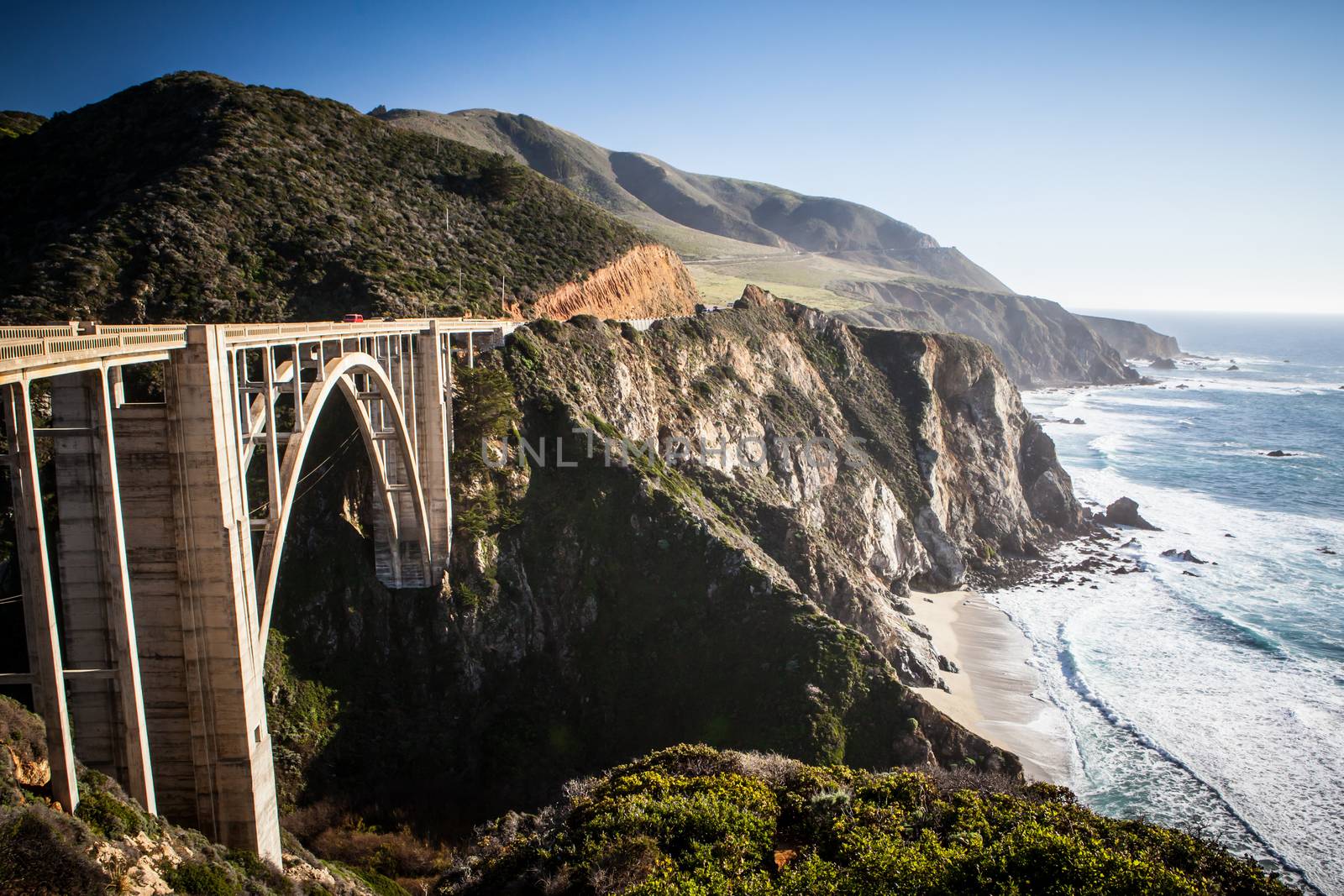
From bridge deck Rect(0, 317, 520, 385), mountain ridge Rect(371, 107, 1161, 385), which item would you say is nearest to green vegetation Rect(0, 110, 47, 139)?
bridge deck Rect(0, 317, 520, 385)

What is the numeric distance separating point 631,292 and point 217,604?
40.6 m

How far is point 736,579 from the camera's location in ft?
98.1

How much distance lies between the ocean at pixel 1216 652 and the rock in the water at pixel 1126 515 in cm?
144

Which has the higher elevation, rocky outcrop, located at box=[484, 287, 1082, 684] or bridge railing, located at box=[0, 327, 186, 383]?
bridge railing, located at box=[0, 327, 186, 383]

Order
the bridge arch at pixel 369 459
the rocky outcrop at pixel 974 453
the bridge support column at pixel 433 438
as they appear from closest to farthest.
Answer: the bridge arch at pixel 369 459
the bridge support column at pixel 433 438
the rocky outcrop at pixel 974 453

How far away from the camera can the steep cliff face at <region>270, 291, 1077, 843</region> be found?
987 inches

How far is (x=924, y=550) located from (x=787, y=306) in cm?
2338

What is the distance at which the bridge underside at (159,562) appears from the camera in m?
9.88

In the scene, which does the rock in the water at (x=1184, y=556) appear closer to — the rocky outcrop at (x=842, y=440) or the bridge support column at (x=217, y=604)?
the rocky outcrop at (x=842, y=440)

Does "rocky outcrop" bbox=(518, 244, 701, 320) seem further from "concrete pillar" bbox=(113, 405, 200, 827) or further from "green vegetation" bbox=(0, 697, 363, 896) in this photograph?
"green vegetation" bbox=(0, 697, 363, 896)

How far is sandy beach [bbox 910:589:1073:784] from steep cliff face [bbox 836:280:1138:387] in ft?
296

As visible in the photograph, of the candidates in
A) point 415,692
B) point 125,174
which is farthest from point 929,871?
point 125,174

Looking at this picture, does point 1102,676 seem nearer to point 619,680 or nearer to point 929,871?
point 619,680

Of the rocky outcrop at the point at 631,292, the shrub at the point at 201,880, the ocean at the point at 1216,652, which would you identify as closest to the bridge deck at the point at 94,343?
Answer: the shrub at the point at 201,880
